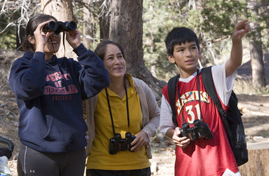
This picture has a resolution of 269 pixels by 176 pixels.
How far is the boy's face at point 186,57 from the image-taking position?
3.25 meters

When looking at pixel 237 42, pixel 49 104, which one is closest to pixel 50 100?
pixel 49 104

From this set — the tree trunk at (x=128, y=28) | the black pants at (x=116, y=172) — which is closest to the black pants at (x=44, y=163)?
the black pants at (x=116, y=172)

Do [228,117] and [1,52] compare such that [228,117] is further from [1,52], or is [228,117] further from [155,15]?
[155,15]

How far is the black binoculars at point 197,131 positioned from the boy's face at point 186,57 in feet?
1.40

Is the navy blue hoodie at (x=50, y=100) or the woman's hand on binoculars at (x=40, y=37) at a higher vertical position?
the woman's hand on binoculars at (x=40, y=37)

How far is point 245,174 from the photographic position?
4938 mm

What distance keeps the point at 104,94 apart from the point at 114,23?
17.9ft

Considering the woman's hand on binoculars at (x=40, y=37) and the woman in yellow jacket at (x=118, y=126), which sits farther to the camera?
the woman in yellow jacket at (x=118, y=126)

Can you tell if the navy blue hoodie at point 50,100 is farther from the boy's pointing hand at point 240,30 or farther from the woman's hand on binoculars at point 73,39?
the boy's pointing hand at point 240,30

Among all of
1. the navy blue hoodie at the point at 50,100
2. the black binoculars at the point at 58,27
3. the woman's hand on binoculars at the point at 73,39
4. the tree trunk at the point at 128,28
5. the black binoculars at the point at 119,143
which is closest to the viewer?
the navy blue hoodie at the point at 50,100

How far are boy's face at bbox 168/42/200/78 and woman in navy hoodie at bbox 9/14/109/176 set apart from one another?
59cm

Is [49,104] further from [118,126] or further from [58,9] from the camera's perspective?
[58,9]

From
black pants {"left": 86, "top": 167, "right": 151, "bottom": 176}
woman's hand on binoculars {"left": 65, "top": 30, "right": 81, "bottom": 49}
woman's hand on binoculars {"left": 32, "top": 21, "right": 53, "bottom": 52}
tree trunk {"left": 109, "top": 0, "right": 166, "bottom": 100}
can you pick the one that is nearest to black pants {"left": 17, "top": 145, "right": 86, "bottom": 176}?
black pants {"left": 86, "top": 167, "right": 151, "bottom": 176}

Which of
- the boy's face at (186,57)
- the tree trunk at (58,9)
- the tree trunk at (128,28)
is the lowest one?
the boy's face at (186,57)
